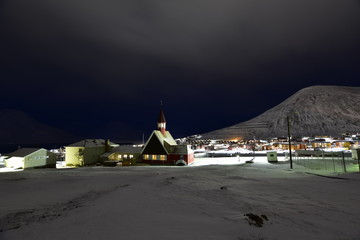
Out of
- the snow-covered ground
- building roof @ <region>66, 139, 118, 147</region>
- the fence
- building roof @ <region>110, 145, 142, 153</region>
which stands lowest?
the fence

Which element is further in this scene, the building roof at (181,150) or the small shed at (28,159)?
the building roof at (181,150)

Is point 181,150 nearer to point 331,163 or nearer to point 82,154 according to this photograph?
point 82,154

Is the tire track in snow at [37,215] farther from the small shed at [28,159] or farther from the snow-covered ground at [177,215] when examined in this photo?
Answer: the small shed at [28,159]

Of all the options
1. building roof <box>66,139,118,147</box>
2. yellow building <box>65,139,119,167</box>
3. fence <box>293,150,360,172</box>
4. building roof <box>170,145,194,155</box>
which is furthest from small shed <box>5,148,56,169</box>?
fence <box>293,150,360,172</box>

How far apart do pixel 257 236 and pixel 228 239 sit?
1.16 meters

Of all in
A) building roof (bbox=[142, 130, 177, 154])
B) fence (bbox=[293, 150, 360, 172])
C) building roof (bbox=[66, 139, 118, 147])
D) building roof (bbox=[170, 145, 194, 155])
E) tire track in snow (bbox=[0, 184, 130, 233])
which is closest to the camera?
tire track in snow (bbox=[0, 184, 130, 233])

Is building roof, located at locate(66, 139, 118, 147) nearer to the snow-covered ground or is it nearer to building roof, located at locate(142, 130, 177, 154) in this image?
building roof, located at locate(142, 130, 177, 154)

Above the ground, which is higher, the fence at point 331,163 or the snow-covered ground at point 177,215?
the snow-covered ground at point 177,215

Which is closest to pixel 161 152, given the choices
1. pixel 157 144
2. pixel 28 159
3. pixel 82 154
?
pixel 157 144

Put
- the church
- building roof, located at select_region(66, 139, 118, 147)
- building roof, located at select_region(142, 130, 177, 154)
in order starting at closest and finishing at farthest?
the church < building roof, located at select_region(142, 130, 177, 154) < building roof, located at select_region(66, 139, 118, 147)

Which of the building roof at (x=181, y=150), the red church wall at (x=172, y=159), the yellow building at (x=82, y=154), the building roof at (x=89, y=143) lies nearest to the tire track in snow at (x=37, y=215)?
the red church wall at (x=172, y=159)

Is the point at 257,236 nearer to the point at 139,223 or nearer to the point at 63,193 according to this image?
the point at 139,223

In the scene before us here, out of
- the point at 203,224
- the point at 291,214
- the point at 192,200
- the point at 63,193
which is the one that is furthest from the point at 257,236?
the point at 63,193

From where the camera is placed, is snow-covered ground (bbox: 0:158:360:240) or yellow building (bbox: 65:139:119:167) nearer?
snow-covered ground (bbox: 0:158:360:240)
